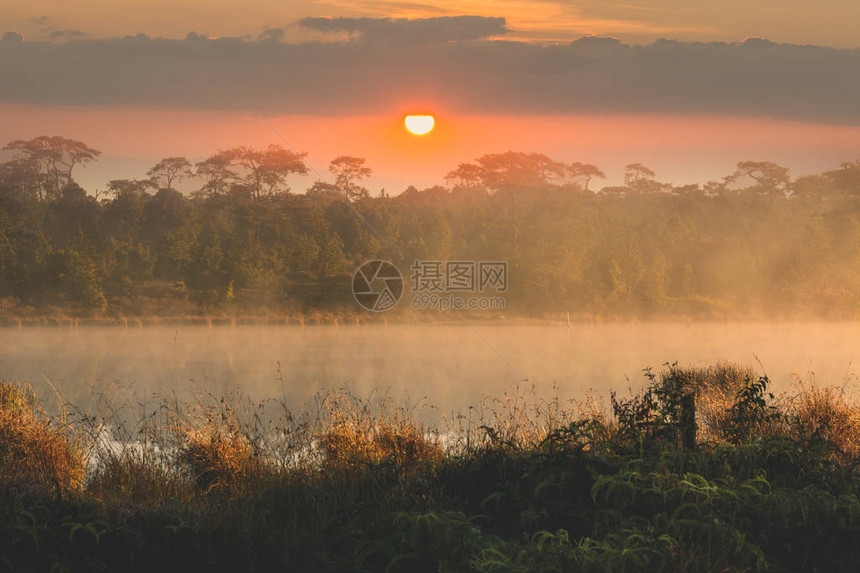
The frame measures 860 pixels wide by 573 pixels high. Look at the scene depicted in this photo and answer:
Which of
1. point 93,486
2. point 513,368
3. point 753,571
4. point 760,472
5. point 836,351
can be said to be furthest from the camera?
point 836,351

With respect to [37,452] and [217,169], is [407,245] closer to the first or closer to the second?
[217,169]

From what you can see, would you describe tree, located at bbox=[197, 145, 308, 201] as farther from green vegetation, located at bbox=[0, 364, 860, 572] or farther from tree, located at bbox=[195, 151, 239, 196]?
green vegetation, located at bbox=[0, 364, 860, 572]

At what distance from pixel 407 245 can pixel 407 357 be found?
2469 cm

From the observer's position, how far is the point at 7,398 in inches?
597

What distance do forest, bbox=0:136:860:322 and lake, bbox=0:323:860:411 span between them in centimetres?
303

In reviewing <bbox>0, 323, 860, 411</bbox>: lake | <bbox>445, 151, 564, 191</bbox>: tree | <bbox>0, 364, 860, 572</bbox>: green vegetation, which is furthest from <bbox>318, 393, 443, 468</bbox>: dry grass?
<bbox>445, 151, 564, 191</bbox>: tree

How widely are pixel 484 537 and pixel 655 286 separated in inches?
2404

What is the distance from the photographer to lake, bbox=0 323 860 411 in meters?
29.1

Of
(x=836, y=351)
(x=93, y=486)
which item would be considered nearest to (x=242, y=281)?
(x=836, y=351)

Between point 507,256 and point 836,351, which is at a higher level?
point 507,256

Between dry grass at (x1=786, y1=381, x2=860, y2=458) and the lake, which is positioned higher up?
dry grass at (x1=786, y1=381, x2=860, y2=458)

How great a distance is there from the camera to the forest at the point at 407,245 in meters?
61.3

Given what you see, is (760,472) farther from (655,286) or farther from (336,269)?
(655,286)

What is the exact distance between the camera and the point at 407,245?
2660 inches
